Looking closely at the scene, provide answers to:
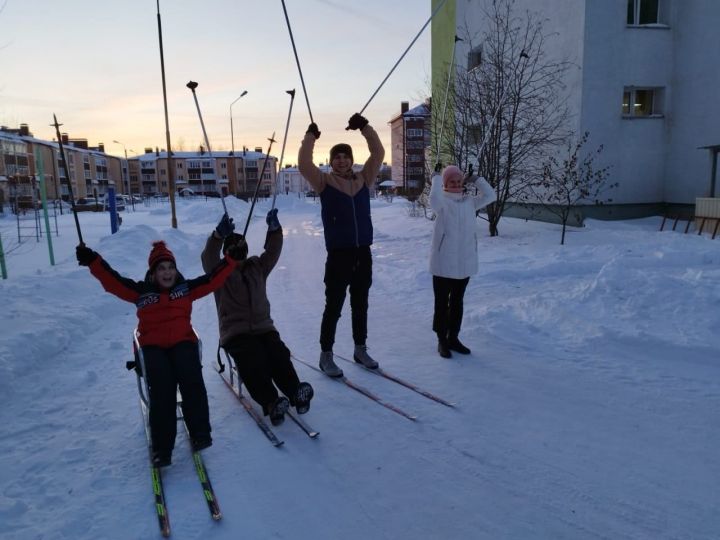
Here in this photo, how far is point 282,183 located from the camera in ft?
482

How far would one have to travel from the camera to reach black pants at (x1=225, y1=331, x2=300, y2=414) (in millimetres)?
3320

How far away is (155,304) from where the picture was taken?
3102mm

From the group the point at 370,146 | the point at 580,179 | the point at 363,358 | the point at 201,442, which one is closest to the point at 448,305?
the point at 363,358

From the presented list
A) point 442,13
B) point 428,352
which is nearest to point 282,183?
point 442,13

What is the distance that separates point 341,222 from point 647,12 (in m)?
15.7

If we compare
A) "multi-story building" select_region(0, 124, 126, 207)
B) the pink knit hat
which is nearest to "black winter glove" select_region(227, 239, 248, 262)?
the pink knit hat

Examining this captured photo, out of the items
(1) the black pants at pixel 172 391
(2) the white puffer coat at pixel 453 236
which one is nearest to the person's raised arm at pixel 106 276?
(1) the black pants at pixel 172 391

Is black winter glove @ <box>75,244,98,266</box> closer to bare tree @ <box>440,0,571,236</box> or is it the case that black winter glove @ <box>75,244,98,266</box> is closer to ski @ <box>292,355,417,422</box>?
ski @ <box>292,355,417,422</box>

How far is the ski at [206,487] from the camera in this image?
240cm

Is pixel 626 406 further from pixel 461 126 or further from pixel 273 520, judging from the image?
pixel 461 126

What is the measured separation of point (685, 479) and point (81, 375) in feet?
14.7

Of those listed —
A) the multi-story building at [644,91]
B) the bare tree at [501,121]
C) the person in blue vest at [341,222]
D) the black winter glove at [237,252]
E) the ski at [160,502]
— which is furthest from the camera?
the multi-story building at [644,91]

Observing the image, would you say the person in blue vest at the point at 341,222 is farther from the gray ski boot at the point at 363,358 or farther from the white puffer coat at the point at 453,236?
the white puffer coat at the point at 453,236

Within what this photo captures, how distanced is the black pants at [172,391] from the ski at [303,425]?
0.61 meters
